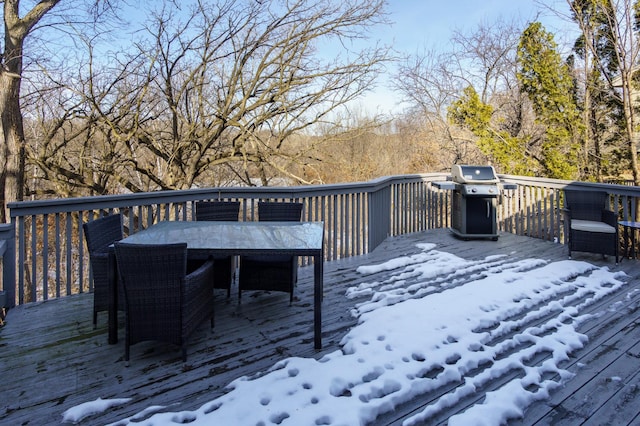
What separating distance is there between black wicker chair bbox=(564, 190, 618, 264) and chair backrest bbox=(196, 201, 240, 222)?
158 inches

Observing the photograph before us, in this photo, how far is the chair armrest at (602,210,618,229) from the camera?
4.49m

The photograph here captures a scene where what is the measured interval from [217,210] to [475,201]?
390 cm

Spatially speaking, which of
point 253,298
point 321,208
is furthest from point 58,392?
point 321,208

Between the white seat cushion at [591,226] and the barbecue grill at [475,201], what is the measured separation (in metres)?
1.13

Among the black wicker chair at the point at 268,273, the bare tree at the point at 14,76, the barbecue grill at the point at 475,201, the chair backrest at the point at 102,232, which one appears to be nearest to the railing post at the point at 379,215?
the barbecue grill at the point at 475,201

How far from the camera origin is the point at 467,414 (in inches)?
73.2

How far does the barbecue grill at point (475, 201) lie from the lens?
5.81m

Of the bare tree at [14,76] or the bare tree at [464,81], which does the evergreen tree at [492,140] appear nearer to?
the bare tree at [464,81]

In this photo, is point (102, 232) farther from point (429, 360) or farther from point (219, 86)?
point (219, 86)

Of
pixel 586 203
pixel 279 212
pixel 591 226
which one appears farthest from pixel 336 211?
pixel 586 203

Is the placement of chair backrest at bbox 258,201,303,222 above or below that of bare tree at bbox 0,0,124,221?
below

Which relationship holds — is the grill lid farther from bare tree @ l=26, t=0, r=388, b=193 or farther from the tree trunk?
the tree trunk

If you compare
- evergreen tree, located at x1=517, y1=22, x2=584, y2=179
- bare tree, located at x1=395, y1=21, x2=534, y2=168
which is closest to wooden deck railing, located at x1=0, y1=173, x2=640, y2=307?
evergreen tree, located at x1=517, y1=22, x2=584, y2=179

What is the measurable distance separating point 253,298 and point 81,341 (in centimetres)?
135
